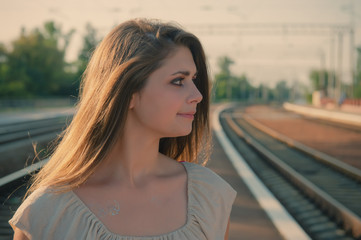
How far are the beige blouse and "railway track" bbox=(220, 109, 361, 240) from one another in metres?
4.17

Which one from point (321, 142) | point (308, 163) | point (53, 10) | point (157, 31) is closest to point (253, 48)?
point (53, 10)

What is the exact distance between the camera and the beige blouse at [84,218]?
71.6 inches

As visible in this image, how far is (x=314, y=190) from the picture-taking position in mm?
8094

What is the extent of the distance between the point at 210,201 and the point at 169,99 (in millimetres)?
524

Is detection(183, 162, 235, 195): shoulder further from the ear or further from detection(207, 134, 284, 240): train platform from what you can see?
detection(207, 134, 284, 240): train platform

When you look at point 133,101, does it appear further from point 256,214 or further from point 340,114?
point 340,114

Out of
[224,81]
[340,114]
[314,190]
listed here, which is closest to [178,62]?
[314,190]

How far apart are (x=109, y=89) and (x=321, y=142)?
1699cm

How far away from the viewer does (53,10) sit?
28.7m

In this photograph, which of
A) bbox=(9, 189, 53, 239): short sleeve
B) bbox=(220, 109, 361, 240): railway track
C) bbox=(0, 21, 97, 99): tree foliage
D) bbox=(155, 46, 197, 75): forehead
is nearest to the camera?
bbox=(9, 189, 53, 239): short sleeve

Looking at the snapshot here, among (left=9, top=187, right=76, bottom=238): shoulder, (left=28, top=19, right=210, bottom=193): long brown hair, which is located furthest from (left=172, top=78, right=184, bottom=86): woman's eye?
(left=9, top=187, right=76, bottom=238): shoulder

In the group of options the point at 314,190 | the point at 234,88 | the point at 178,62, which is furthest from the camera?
the point at 234,88

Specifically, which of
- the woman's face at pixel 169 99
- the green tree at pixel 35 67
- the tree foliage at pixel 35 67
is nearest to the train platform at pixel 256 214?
the woman's face at pixel 169 99

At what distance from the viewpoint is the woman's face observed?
2066 millimetres
